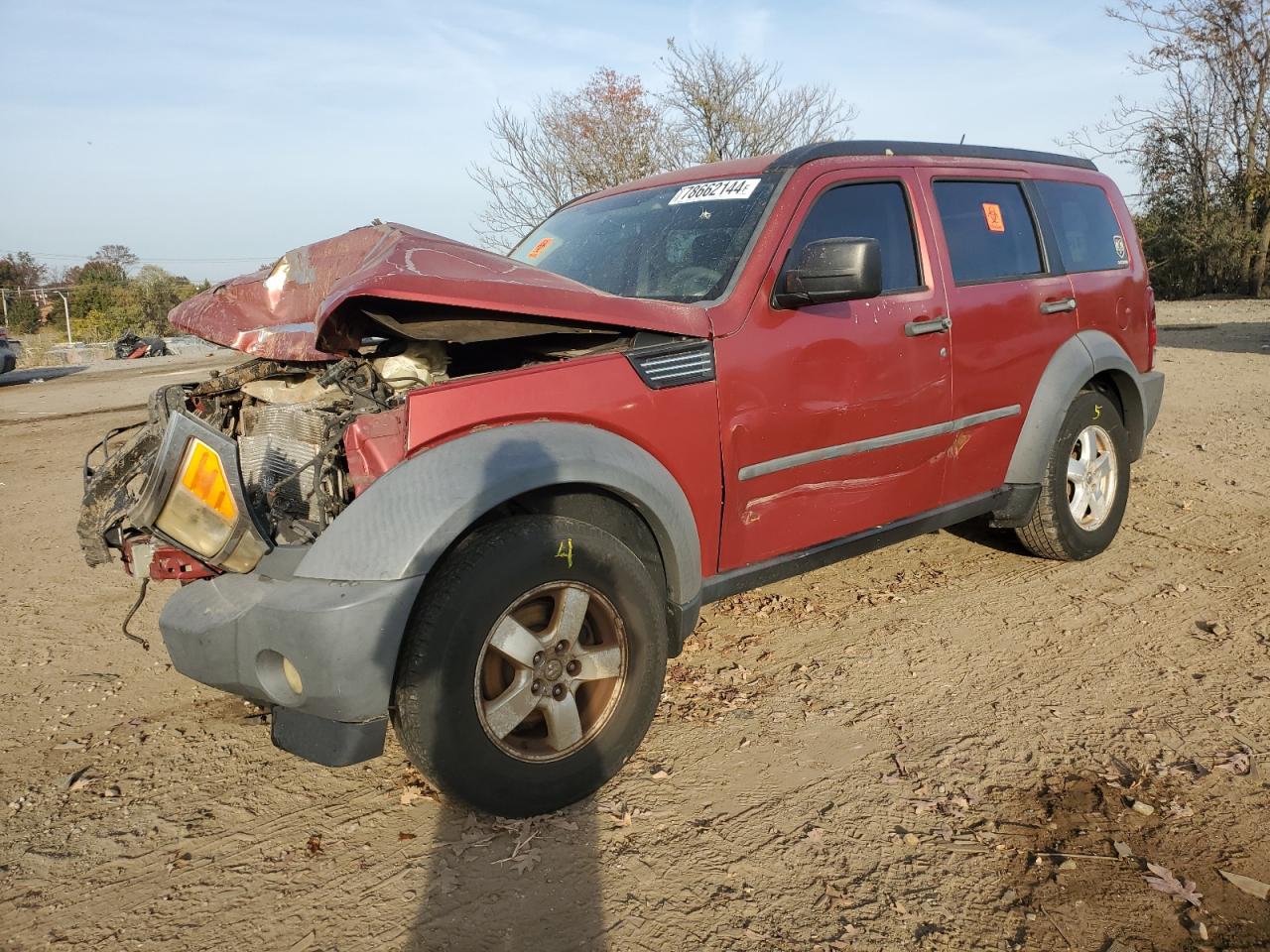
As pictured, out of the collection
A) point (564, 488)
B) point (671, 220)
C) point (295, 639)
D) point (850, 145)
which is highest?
point (850, 145)

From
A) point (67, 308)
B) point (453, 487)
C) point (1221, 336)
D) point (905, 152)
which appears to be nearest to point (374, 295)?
point (453, 487)

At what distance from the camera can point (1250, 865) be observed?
235 cm

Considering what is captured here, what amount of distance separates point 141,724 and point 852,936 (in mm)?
2684

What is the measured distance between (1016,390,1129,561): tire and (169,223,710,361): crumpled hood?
7.81 ft

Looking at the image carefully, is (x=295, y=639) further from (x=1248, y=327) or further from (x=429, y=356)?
(x=1248, y=327)

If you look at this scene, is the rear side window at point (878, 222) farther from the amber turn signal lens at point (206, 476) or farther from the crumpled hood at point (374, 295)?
the amber turn signal lens at point (206, 476)

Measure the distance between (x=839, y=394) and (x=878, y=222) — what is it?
843 mm

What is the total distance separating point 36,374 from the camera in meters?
20.0

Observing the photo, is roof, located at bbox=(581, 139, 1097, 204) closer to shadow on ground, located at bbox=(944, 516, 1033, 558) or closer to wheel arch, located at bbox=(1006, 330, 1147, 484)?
wheel arch, located at bbox=(1006, 330, 1147, 484)

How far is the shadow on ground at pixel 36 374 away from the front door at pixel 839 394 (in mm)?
19090

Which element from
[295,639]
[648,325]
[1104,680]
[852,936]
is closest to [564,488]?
[648,325]

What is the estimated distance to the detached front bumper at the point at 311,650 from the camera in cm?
231

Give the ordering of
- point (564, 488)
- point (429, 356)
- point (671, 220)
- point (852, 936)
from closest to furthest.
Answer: point (852, 936)
point (564, 488)
point (429, 356)
point (671, 220)

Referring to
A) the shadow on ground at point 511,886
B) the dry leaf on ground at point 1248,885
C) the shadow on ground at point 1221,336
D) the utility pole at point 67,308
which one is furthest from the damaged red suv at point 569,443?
the utility pole at point 67,308
